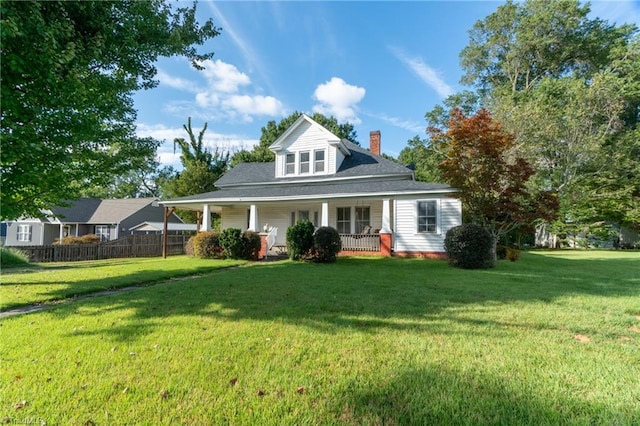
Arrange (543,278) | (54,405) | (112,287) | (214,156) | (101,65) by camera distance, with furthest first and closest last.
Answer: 1. (214,156)
2. (543,278)
3. (112,287)
4. (101,65)
5. (54,405)

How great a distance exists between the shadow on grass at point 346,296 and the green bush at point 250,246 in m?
4.98

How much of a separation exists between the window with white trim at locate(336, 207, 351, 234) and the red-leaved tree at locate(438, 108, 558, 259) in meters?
6.73

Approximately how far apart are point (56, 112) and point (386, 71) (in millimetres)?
17217

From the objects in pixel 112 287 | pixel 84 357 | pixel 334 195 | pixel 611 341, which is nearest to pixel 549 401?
pixel 611 341

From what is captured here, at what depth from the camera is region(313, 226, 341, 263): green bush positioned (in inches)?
496

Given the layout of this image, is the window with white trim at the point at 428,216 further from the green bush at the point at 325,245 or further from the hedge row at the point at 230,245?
the hedge row at the point at 230,245

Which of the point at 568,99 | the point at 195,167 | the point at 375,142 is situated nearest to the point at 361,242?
the point at 375,142

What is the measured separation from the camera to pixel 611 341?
3936 millimetres

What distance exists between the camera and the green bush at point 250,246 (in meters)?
14.3

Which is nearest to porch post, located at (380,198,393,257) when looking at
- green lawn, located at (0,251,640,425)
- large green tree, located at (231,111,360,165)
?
green lawn, located at (0,251,640,425)

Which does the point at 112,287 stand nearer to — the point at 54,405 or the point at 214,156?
the point at 54,405

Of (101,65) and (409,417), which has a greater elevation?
(101,65)

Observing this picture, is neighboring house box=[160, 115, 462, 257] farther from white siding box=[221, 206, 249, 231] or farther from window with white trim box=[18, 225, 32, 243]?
window with white trim box=[18, 225, 32, 243]

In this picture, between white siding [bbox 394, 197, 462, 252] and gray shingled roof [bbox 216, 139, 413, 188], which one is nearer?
white siding [bbox 394, 197, 462, 252]
